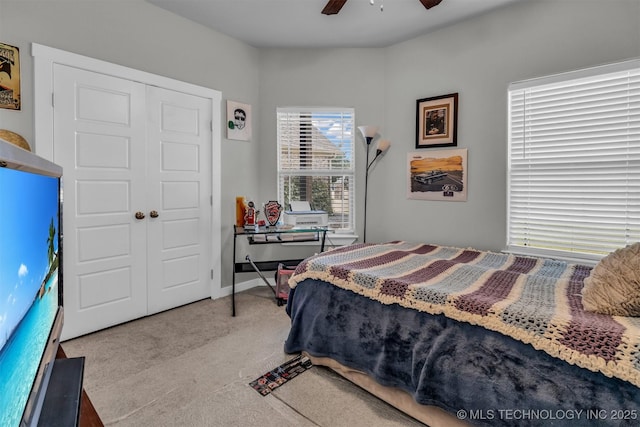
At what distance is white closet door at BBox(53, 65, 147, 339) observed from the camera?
2471 millimetres

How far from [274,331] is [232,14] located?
2.75m

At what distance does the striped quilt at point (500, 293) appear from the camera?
123 cm

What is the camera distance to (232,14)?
9.86 ft

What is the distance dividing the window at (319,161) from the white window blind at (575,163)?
62.0 inches

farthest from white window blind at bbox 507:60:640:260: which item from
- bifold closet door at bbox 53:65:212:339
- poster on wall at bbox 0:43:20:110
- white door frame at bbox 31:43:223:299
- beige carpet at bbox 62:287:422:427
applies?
poster on wall at bbox 0:43:20:110

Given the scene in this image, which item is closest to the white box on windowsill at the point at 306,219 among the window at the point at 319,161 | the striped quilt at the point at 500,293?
the window at the point at 319,161

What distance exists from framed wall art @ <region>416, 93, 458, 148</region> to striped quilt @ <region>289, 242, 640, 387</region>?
3.55ft

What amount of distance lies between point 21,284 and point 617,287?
1.99 m

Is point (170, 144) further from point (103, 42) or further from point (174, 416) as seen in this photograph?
point (174, 416)

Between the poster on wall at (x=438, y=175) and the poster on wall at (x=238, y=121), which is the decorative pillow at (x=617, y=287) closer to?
the poster on wall at (x=438, y=175)

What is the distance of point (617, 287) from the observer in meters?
1.43

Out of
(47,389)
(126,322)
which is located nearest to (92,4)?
(126,322)

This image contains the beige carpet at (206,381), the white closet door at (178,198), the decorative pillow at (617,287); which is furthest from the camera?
the white closet door at (178,198)

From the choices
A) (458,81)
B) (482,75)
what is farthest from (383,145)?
(482,75)
